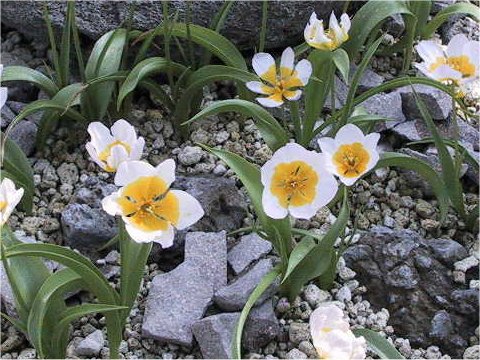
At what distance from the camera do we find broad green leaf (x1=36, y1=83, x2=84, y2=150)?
2.52m

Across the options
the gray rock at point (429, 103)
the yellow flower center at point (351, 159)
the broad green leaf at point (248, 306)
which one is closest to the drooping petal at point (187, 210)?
the broad green leaf at point (248, 306)

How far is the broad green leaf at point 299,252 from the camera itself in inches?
81.1

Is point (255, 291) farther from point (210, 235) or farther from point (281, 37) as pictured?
point (281, 37)

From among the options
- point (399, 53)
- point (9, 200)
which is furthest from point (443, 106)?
point (9, 200)

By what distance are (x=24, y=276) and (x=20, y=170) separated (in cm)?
44

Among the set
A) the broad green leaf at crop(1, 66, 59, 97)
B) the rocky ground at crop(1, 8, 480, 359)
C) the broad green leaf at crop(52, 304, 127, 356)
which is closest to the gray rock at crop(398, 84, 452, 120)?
the rocky ground at crop(1, 8, 480, 359)

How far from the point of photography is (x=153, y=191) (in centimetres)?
190

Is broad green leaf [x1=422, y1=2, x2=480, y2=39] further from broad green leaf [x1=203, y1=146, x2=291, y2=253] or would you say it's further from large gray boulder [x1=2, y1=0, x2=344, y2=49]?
broad green leaf [x1=203, y1=146, x2=291, y2=253]

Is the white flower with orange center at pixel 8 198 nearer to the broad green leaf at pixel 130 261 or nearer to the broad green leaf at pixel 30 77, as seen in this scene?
the broad green leaf at pixel 130 261

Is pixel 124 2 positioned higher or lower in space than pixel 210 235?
higher

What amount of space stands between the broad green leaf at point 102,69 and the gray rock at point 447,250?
0.95 metres

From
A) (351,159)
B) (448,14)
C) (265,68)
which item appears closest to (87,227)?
(265,68)

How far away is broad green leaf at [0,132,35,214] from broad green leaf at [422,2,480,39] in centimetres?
127

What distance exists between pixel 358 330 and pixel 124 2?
1249 mm
